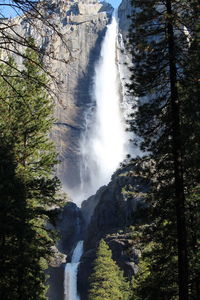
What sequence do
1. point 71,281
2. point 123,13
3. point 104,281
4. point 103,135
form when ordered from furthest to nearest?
point 123,13 → point 103,135 → point 71,281 → point 104,281

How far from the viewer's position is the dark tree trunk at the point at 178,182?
8.14 meters

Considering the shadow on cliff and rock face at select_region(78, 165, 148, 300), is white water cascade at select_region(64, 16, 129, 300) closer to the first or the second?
the shadow on cliff

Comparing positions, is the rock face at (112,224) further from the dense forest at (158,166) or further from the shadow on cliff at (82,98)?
the shadow on cliff at (82,98)

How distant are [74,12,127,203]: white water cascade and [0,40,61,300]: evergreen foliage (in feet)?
287

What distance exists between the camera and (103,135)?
377 feet

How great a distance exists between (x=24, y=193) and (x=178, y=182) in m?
6.67

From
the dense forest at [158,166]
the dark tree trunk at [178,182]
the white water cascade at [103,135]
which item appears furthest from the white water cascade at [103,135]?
the dark tree trunk at [178,182]

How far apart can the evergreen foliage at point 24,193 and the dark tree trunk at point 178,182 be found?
3509mm

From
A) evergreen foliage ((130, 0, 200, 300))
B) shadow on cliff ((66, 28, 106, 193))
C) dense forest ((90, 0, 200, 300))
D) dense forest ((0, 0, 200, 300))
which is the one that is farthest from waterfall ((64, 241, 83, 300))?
shadow on cliff ((66, 28, 106, 193))

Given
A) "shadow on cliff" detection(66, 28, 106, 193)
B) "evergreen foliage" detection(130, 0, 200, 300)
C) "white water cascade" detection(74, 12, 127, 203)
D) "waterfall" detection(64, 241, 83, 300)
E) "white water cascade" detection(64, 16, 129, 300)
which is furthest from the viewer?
"white water cascade" detection(74, 12, 127, 203)

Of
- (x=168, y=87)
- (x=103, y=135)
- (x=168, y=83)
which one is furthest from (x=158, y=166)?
(x=103, y=135)

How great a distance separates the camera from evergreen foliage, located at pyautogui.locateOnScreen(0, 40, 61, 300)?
1217 cm

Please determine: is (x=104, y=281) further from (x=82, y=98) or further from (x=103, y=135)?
(x=82, y=98)

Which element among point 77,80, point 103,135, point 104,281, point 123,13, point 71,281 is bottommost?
point 104,281
